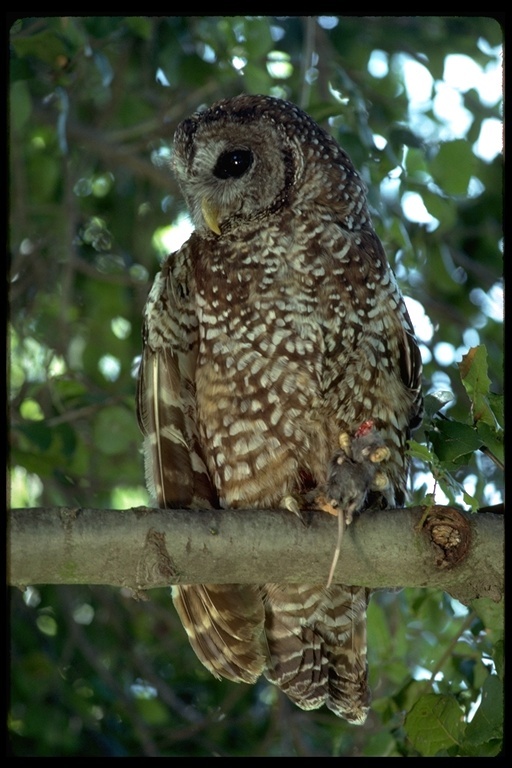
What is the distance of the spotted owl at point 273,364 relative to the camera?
8.50 feet

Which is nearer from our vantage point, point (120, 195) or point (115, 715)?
point (115, 715)

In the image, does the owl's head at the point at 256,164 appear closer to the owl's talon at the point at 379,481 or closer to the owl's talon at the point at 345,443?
the owl's talon at the point at 345,443

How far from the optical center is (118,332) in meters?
4.10

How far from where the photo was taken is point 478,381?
1.93 m

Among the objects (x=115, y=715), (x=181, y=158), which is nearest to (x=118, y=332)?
(x=181, y=158)

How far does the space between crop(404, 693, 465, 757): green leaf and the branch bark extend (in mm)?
267

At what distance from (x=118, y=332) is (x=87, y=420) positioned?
637 millimetres

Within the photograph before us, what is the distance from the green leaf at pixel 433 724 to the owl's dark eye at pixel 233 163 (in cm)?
155

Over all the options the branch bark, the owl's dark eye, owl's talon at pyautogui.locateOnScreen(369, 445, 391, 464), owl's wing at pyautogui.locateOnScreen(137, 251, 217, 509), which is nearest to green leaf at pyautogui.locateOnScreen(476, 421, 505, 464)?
the branch bark

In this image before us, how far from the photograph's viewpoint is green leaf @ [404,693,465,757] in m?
2.17

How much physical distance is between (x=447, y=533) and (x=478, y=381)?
0.33m

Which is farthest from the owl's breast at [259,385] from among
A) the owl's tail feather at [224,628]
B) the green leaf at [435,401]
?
the green leaf at [435,401]

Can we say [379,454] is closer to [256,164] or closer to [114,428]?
[256,164]
